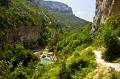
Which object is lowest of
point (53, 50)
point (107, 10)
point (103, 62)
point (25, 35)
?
point (25, 35)

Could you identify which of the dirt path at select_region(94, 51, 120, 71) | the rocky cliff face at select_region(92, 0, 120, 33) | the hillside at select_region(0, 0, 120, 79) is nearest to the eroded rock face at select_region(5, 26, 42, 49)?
the hillside at select_region(0, 0, 120, 79)

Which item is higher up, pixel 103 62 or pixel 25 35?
pixel 103 62

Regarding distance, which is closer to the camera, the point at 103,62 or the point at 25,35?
the point at 103,62

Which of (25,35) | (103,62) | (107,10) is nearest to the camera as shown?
(103,62)

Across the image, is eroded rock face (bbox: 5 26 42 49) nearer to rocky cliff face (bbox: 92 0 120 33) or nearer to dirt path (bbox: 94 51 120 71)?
rocky cliff face (bbox: 92 0 120 33)

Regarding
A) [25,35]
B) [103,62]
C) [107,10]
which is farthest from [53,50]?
[103,62]

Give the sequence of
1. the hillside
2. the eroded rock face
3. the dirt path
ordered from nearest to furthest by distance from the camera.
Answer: the dirt path < the hillside < the eroded rock face

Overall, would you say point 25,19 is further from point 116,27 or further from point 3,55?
point 116,27

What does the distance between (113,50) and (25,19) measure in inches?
4137

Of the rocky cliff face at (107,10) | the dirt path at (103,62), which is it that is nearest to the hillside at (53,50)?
the dirt path at (103,62)

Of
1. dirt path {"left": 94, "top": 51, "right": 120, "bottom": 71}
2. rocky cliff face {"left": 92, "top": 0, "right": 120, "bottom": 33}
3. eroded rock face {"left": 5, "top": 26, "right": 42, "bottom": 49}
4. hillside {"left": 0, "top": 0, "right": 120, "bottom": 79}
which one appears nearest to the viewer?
dirt path {"left": 94, "top": 51, "right": 120, "bottom": 71}

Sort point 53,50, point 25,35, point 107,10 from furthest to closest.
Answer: point 25,35
point 53,50
point 107,10

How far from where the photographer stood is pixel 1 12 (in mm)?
120812

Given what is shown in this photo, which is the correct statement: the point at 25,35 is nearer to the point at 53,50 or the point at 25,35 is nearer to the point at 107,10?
the point at 53,50
